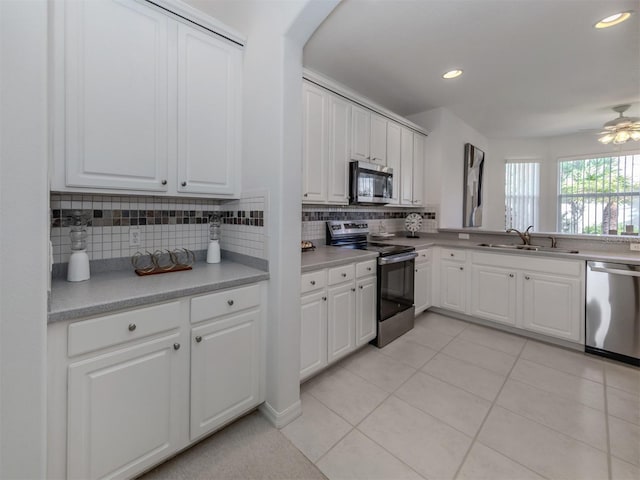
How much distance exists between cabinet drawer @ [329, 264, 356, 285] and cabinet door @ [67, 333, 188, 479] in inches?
42.6

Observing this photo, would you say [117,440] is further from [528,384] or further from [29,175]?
[528,384]

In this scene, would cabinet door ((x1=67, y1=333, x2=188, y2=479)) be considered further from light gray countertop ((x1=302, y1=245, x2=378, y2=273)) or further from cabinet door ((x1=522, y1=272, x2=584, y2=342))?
cabinet door ((x1=522, y1=272, x2=584, y2=342))

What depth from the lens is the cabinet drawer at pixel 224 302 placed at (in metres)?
1.43

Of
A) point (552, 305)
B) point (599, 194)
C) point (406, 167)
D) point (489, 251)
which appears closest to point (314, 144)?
point (406, 167)

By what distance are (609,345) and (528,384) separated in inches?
38.8

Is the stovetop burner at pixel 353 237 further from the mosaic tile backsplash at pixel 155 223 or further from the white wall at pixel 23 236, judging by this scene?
the white wall at pixel 23 236

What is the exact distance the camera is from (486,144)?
5.43m

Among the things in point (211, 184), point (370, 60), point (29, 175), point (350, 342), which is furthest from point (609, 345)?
point (29, 175)

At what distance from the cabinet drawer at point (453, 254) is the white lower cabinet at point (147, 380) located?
2528 millimetres

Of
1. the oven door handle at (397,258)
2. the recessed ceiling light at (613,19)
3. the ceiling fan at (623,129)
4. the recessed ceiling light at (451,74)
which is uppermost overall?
the recessed ceiling light at (451,74)

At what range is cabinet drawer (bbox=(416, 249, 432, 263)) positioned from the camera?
10.5 feet

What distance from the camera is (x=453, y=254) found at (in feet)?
→ 11.0

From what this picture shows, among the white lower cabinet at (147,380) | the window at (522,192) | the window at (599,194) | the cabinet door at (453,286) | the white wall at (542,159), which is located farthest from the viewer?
the window at (522,192)

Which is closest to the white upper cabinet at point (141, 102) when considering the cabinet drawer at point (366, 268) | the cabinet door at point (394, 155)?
the cabinet drawer at point (366, 268)
